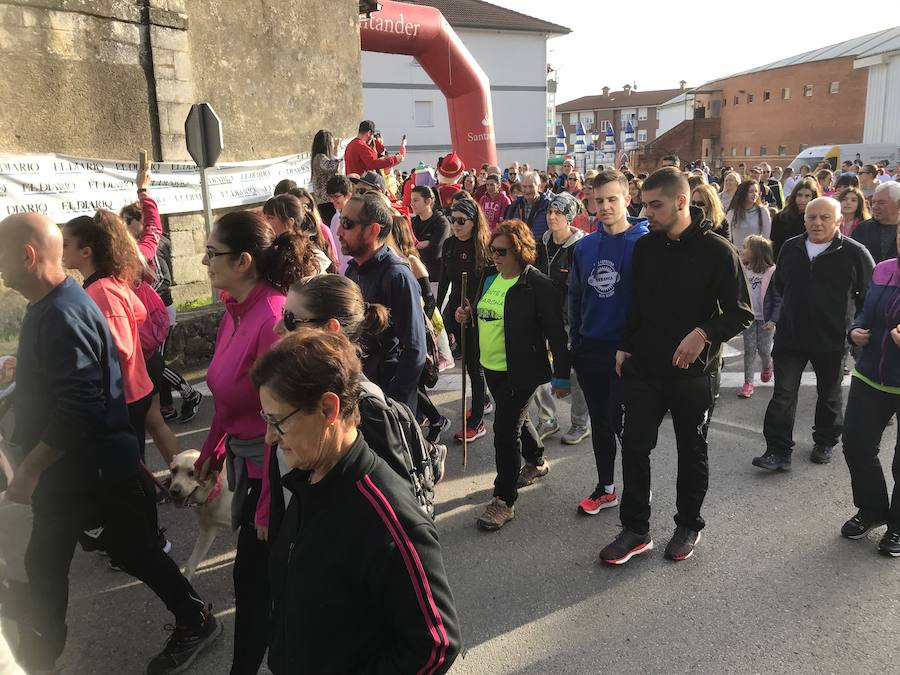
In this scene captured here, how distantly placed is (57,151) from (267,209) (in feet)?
19.5

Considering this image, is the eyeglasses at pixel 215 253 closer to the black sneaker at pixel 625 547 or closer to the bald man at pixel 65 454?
the bald man at pixel 65 454

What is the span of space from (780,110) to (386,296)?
64.5m

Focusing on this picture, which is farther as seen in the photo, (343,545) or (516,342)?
(516,342)

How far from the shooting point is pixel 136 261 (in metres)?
3.69

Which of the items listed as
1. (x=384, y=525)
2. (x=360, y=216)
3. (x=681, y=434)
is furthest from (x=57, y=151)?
(x=384, y=525)

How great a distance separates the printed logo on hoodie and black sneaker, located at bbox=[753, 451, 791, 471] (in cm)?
201

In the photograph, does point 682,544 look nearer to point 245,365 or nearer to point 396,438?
point 396,438

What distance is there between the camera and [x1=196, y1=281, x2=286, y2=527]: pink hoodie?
2.62 metres

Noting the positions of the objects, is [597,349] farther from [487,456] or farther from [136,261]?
[136,261]

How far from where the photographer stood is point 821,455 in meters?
5.23

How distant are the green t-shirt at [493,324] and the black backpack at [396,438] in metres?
2.10

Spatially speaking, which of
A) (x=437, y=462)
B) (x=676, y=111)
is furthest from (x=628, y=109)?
(x=437, y=462)

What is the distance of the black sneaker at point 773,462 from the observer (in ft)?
16.6

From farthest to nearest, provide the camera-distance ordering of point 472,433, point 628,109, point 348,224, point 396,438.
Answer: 1. point 628,109
2. point 472,433
3. point 348,224
4. point 396,438
